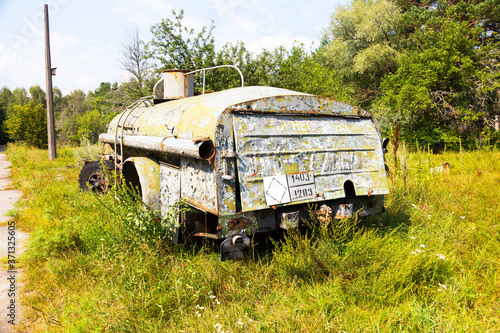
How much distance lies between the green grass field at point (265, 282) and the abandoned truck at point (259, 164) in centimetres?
31

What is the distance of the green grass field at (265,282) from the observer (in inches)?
95.1

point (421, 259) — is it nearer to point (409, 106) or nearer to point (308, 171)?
point (308, 171)

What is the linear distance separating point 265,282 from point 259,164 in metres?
1.09

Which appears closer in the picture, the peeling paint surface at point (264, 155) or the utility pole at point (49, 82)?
the peeling paint surface at point (264, 155)

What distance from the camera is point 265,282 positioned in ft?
9.63

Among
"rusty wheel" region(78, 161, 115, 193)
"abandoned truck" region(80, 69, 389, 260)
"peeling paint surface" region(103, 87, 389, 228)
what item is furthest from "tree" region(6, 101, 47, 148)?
"peeling paint surface" region(103, 87, 389, 228)

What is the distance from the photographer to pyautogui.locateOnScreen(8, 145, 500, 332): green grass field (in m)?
2.42

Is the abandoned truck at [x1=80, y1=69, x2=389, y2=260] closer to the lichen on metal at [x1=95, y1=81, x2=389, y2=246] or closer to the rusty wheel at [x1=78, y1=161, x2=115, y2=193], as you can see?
the lichen on metal at [x1=95, y1=81, x2=389, y2=246]

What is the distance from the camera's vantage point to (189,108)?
350 centimetres

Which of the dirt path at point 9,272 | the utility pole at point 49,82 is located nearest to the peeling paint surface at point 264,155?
the dirt path at point 9,272

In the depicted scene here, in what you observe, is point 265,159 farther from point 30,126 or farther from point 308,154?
point 30,126

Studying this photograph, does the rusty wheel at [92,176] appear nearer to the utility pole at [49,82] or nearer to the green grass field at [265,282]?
the green grass field at [265,282]

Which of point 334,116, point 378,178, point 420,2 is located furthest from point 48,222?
point 420,2

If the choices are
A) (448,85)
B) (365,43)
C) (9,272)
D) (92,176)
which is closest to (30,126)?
(92,176)
